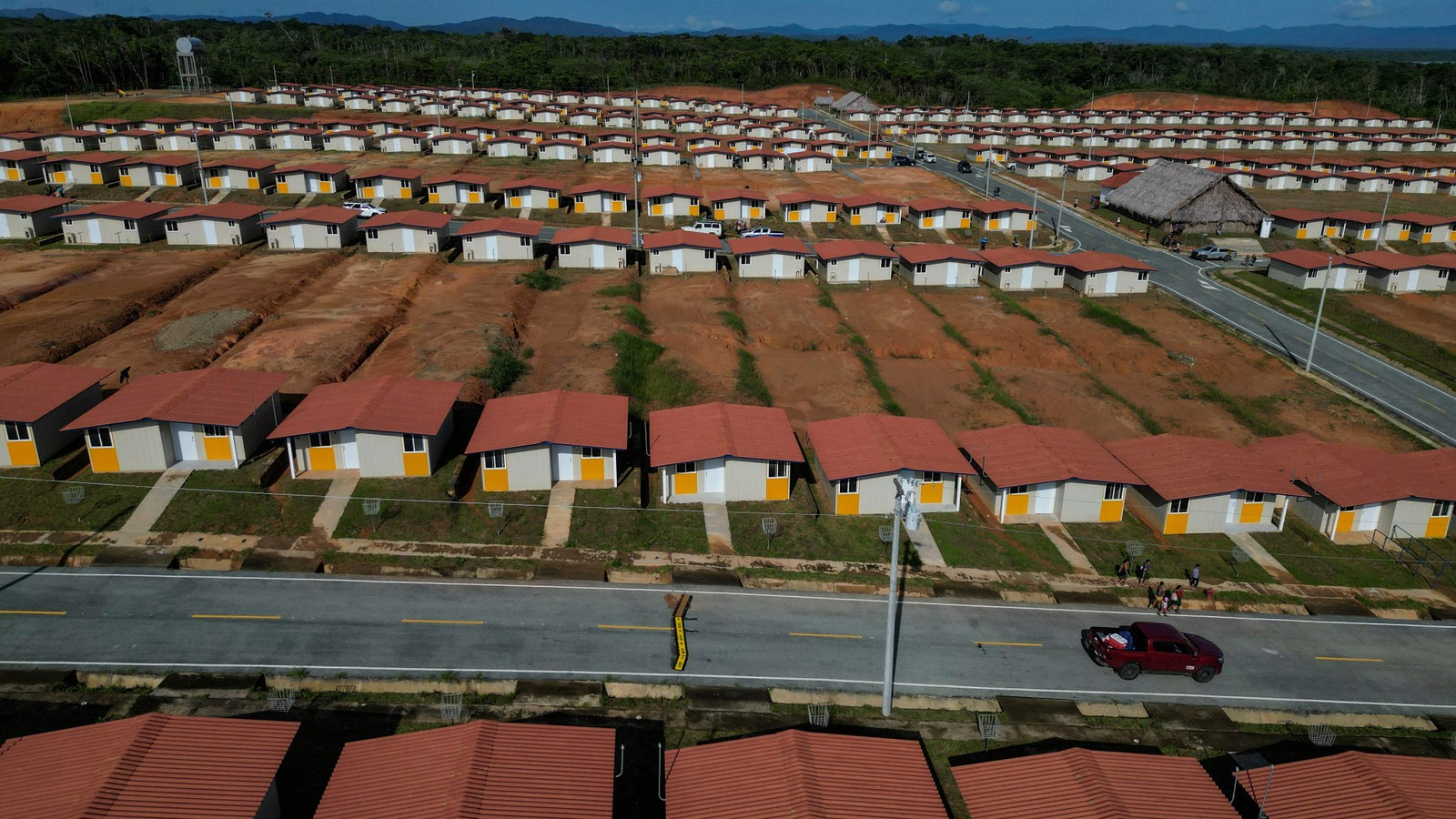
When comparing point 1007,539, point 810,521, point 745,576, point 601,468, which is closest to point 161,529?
point 601,468

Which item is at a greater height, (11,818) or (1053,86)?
(1053,86)

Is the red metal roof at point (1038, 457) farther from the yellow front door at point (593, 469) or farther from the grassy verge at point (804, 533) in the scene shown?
the yellow front door at point (593, 469)

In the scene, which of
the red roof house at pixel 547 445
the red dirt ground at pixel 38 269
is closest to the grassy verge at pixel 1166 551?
the red roof house at pixel 547 445

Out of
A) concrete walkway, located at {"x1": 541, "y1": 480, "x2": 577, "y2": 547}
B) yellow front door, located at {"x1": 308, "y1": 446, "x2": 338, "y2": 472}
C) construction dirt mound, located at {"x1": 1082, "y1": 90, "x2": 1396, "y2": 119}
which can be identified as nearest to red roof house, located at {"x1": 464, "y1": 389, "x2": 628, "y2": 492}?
concrete walkway, located at {"x1": 541, "y1": 480, "x2": 577, "y2": 547}

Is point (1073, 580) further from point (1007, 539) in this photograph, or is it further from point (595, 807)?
point (595, 807)

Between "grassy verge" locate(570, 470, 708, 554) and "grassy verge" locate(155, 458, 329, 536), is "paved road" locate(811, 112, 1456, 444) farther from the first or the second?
"grassy verge" locate(155, 458, 329, 536)

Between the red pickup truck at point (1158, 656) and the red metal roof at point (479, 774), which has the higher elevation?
the red metal roof at point (479, 774)

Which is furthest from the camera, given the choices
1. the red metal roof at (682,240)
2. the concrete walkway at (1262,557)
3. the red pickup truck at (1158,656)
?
the red metal roof at (682,240)
